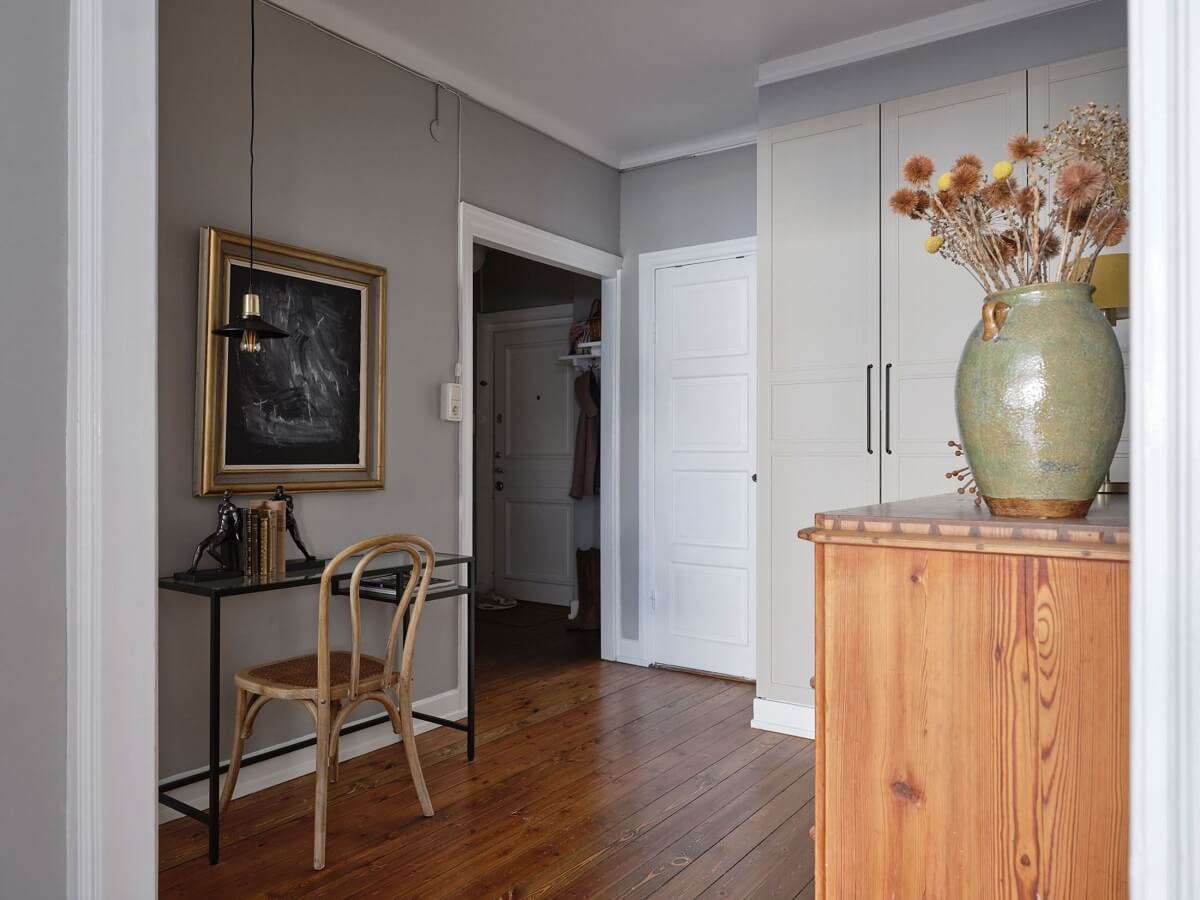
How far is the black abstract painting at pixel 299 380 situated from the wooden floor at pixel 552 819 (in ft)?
3.78

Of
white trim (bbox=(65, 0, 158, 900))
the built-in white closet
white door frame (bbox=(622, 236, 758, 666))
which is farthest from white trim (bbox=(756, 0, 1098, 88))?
white trim (bbox=(65, 0, 158, 900))

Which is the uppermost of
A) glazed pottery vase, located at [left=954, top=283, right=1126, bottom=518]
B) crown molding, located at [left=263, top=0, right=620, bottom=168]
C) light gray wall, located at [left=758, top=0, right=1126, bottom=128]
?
crown molding, located at [left=263, top=0, right=620, bottom=168]

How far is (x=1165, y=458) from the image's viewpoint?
2.37 ft

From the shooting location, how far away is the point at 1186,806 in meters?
0.71

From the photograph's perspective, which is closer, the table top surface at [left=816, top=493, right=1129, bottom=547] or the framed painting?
the table top surface at [left=816, top=493, right=1129, bottom=547]

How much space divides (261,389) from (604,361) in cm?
221

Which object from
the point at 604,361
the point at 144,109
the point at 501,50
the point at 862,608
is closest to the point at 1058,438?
the point at 862,608

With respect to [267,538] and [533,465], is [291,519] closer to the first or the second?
[267,538]

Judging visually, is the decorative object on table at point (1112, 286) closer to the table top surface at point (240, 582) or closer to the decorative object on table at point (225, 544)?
the table top surface at point (240, 582)

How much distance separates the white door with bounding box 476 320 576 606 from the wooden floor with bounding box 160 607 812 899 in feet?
7.95

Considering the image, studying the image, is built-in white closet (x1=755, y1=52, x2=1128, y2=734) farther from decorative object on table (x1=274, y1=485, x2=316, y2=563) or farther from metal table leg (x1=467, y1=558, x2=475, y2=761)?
decorative object on table (x1=274, y1=485, x2=316, y2=563)

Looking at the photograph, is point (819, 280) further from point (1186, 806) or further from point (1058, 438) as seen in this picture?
point (1186, 806)

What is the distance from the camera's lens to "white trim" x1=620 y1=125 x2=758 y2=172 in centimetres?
423

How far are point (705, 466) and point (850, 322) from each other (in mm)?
1266
